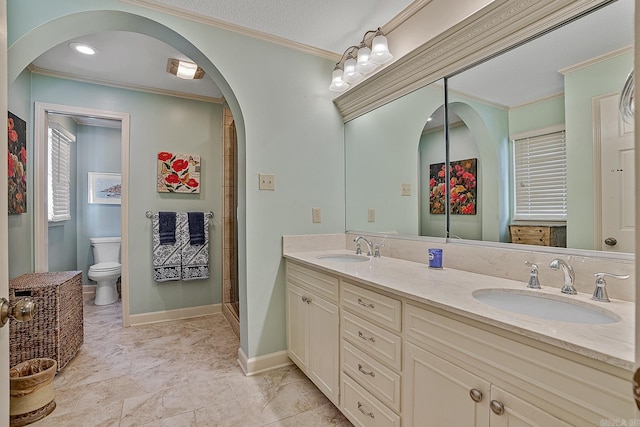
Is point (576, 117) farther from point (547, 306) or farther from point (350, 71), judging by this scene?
point (350, 71)

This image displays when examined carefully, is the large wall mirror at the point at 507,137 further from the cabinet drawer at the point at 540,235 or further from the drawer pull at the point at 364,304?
the drawer pull at the point at 364,304

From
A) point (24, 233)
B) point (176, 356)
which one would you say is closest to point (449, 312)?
point (176, 356)

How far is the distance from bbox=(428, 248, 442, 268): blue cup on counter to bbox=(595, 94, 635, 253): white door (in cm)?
67

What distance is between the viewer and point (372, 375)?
137 centimetres

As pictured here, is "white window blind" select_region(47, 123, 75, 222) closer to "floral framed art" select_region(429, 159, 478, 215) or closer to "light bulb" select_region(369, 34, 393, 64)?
"light bulb" select_region(369, 34, 393, 64)

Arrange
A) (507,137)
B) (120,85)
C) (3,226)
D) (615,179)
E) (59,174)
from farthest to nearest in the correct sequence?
1. (59,174)
2. (120,85)
3. (507,137)
4. (615,179)
5. (3,226)

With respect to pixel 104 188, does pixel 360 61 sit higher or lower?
higher

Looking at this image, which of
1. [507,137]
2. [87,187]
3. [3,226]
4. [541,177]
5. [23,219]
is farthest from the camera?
[87,187]

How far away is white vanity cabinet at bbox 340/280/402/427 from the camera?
1246mm

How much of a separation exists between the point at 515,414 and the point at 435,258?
92cm

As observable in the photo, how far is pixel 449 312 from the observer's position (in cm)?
102

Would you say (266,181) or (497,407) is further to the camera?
(266,181)

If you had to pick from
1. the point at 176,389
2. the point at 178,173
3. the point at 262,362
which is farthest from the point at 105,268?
the point at 262,362

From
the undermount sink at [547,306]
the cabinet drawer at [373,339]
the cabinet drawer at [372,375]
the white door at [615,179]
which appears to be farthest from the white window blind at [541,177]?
the cabinet drawer at [372,375]
